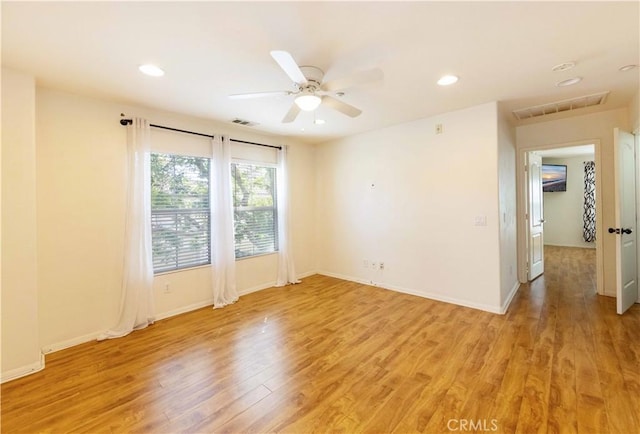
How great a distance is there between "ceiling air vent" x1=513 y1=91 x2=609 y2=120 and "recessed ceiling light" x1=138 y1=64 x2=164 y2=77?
14.0 feet

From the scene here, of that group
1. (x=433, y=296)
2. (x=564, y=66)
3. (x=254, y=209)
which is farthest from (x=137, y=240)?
(x=564, y=66)

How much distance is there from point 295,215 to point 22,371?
382 cm

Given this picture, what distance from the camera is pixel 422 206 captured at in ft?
13.5

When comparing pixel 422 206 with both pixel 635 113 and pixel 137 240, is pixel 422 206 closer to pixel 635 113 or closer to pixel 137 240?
pixel 635 113

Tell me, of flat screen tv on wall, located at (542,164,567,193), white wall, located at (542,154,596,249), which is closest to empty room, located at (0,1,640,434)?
white wall, located at (542,154,596,249)

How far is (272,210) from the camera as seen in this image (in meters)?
4.99

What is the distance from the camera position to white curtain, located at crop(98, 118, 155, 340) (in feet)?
10.4

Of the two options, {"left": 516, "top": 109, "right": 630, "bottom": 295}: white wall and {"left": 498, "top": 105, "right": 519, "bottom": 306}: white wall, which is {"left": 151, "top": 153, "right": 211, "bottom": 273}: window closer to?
{"left": 498, "top": 105, "right": 519, "bottom": 306}: white wall

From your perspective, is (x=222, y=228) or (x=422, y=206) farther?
(x=422, y=206)

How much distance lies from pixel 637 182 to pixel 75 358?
22.2ft

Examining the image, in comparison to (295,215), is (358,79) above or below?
above

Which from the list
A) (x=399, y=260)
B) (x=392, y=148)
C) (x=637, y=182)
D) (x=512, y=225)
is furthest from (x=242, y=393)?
(x=637, y=182)

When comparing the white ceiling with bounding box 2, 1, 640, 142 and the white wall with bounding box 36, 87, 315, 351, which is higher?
the white ceiling with bounding box 2, 1, 640, 142

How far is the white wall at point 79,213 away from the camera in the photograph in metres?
2.75
